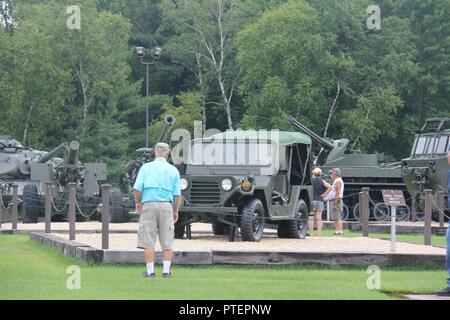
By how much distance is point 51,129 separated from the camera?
64.2m

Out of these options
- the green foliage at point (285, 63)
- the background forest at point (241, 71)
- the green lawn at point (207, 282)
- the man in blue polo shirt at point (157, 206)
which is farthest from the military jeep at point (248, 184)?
the green foliage at point (285, 63)

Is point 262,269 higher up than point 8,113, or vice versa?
point 8,113

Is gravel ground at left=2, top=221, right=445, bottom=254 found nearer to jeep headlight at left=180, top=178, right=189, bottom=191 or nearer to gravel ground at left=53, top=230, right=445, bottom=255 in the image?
gravel ground at left=53, top=230, right=445, bottom=255

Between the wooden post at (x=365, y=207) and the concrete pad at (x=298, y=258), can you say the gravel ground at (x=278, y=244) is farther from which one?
the wooden post at (x=365, y=207)

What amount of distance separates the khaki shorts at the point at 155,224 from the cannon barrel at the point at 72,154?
71.1 ft

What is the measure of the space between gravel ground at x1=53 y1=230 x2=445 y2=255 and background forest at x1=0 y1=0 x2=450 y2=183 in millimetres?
35198

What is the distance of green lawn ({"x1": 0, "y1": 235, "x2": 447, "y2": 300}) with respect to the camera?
44.4 feet

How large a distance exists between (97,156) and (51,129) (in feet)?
11.2

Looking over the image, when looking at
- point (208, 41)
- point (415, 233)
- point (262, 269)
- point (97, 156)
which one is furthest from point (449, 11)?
point (262, 269)

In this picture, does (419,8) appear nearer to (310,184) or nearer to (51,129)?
(51,129)

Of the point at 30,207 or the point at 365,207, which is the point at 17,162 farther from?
the point at 365,207

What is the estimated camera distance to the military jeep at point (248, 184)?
22281 millimetres

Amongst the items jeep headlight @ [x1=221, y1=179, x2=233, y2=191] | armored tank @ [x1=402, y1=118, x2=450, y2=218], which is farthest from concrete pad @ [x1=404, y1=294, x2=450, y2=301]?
armored tank @ [x1=402, y1=118, x2=450, y2=218]
